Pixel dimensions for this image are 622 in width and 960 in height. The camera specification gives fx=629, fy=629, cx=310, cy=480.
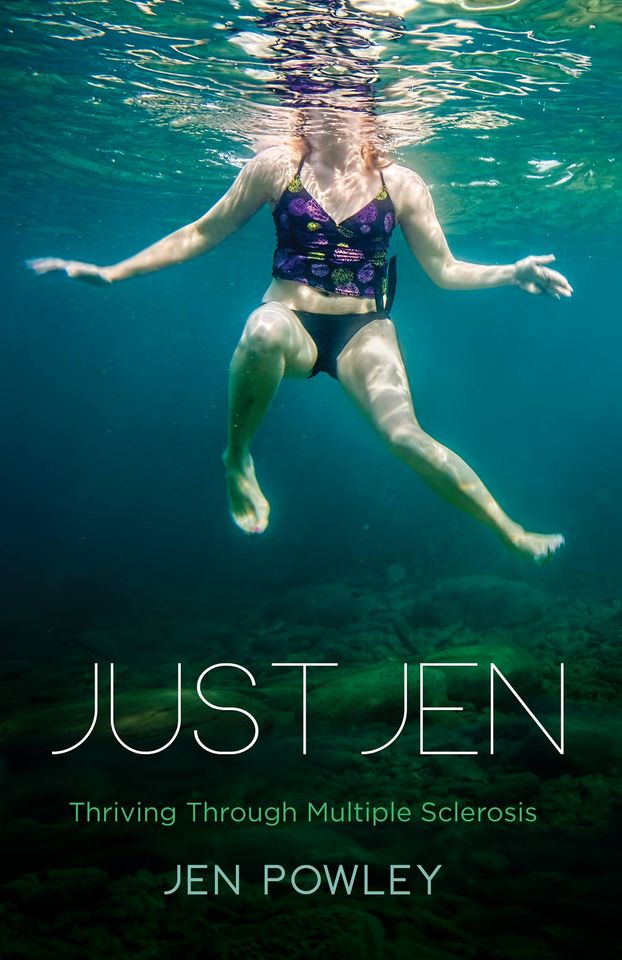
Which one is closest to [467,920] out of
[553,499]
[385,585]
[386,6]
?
[386,6]

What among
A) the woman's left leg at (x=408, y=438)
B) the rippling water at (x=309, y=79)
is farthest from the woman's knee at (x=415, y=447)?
the rippling water at (x=309, y=79)

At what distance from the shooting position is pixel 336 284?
4617 millimetres

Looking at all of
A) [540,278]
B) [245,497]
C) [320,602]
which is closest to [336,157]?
[540,278]

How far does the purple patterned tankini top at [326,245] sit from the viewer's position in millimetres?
4578

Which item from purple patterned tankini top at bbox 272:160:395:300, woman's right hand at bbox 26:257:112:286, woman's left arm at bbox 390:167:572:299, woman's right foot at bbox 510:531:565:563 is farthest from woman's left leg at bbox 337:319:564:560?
woman's right hand at bbox 26:257:112:286

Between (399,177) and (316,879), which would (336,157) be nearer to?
(399,177)

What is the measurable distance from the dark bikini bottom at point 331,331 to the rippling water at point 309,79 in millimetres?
4631

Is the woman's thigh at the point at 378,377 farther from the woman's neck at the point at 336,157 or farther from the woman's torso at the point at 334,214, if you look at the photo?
the woman's neck at the point at 336,157

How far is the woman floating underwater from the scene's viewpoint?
4016mm

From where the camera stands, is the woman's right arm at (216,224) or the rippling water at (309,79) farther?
the rippling water at (309,79)

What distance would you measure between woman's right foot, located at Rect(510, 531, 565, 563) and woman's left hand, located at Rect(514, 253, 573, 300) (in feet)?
5.26

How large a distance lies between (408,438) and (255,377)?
1.06 m

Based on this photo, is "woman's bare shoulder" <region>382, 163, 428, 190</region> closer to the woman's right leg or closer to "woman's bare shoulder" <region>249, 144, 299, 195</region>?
"woman's bare shoulder" <region>249, 144, 299, 195</region>

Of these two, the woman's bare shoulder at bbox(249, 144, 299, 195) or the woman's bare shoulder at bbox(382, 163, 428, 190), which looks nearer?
the woman's bare shoulder at bbox(249, 144, 299, 195)
